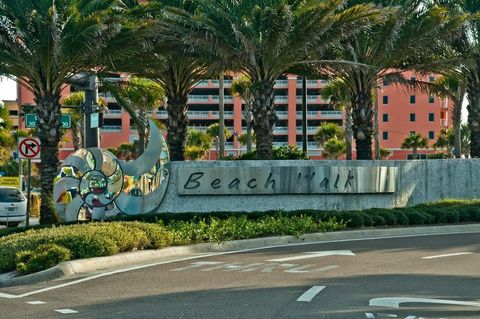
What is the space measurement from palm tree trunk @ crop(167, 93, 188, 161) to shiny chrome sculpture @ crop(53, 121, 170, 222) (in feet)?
15.4

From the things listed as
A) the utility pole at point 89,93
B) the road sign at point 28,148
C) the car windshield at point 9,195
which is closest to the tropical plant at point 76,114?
the car windshield at point 9,195

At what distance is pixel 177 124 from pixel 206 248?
10.8m

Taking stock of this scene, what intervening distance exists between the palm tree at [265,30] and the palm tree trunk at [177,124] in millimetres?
3404

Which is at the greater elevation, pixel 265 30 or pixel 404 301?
pixel 265 30

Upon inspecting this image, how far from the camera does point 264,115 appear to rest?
78.3 feet

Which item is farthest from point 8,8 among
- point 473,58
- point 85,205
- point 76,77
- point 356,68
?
point 473,58

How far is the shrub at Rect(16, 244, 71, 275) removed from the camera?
1273 centimetres

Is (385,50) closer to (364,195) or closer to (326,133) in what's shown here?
(364,195)

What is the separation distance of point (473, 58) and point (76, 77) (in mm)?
14695

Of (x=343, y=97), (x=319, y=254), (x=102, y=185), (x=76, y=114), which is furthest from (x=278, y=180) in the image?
(x=76, y=114)

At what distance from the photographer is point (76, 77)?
22781mm

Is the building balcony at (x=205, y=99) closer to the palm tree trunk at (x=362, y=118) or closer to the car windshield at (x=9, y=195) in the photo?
the car windshield at (x=9, y=195)

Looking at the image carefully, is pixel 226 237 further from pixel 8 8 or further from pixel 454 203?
pixel 454 203

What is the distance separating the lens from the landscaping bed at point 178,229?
13430 millimetres
